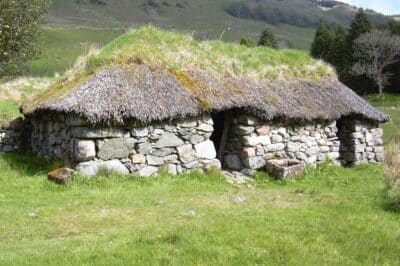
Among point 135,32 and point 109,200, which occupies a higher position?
point 135,32

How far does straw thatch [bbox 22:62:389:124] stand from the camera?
1170 cm

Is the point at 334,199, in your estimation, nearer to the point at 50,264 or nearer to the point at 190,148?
the point at 190,148

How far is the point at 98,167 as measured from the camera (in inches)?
459

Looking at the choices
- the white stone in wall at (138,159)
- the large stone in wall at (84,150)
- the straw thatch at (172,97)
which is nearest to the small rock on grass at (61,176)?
the large stone in wall at (84,150)

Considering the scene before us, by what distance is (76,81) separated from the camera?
13.4 m

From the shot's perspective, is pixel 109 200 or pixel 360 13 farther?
pixel 360 13

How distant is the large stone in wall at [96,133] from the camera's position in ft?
38.2

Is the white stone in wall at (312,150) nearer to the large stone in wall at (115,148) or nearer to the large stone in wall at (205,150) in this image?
the large stone in wall at (205,150)

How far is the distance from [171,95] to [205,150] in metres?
1.75

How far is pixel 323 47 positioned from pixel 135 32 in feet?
167

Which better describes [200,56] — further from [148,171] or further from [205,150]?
[148,171]

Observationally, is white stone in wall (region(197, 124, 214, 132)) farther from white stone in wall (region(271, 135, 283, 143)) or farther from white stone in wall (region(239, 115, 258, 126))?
white stone in wall (region(271, 135, 283, 143))

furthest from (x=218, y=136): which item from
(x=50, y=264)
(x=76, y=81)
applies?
(x=50, y=264)

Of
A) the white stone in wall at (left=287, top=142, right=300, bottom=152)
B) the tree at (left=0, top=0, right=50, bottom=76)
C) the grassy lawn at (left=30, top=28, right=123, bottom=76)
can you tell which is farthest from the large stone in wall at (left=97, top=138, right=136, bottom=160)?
the grassy lawn at (left=30, top=28, right=123, bottom=76)
